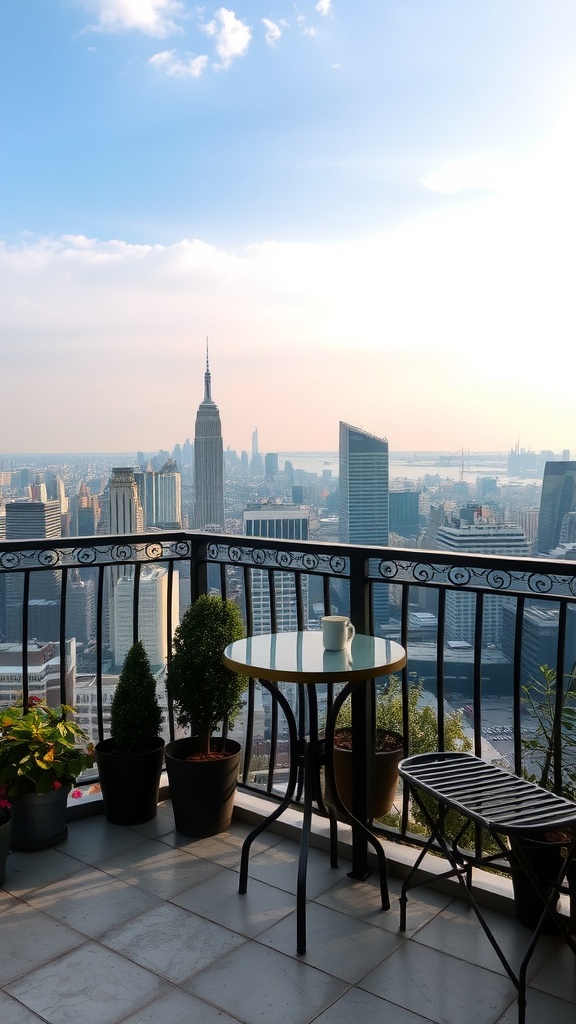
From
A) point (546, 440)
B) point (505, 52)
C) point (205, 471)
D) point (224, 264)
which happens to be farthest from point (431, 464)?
point (505, 52)

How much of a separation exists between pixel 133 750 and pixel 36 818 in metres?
0.50

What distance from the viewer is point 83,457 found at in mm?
13539

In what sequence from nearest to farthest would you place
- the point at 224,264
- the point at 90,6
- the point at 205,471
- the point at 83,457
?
the point at 90,6, the point at 205,471, the point at 224,264, the point at 83,457

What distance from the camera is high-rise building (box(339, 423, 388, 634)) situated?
6.32m

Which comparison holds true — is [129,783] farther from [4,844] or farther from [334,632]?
[334,632]

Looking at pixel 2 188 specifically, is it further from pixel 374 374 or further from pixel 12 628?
pixel 12 628

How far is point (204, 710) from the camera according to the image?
331 cm

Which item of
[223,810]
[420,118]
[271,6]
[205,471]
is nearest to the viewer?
[223,810]

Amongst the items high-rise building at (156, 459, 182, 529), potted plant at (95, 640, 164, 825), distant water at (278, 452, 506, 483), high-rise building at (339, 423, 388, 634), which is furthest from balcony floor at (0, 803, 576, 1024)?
distant water at (278, 452, 506, 483)

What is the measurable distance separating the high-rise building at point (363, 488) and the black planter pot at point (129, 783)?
6.49 ft

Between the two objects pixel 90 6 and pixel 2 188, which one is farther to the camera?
pixel 2 188

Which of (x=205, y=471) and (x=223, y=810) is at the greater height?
(x=205, y=471)

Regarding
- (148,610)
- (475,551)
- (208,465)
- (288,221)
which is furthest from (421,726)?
(288,221)

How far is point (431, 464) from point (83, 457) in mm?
6258
